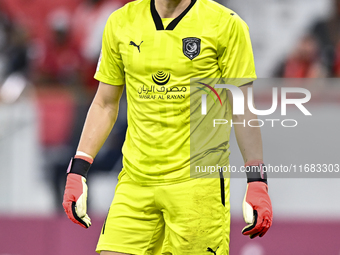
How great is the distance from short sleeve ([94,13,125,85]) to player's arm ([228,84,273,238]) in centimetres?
60

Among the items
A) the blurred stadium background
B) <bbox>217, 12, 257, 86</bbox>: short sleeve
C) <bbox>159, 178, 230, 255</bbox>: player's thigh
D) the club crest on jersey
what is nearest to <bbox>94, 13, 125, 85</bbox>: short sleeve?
the club crest on jersey

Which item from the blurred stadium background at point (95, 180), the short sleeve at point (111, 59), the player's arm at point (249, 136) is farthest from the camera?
the blurred stadium background at point (95, 180)

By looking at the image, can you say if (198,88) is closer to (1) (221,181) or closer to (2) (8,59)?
(1) (221,181)

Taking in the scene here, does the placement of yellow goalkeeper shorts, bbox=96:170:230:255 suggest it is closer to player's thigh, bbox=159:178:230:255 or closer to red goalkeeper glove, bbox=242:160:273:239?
player's thigh, bbox=159:178:230:255

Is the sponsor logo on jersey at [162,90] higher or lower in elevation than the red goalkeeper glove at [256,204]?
higher

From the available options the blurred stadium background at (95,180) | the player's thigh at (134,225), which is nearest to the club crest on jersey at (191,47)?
the player's thigh at (134,225)

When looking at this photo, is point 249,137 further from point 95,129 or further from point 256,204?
point 95,129

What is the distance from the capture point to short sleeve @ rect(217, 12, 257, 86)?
2.59 meters

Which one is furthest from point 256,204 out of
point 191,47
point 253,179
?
point 191,47

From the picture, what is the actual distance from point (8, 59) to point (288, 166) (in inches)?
139

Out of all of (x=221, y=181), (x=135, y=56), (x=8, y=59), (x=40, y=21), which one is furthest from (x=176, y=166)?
(x=40, y=21)

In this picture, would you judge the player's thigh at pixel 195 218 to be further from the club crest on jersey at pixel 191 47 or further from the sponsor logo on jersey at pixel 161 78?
the club crest on jersey at pixel 191 47

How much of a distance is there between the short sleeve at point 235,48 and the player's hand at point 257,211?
534 millimetres

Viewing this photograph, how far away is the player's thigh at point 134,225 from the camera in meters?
2.62
